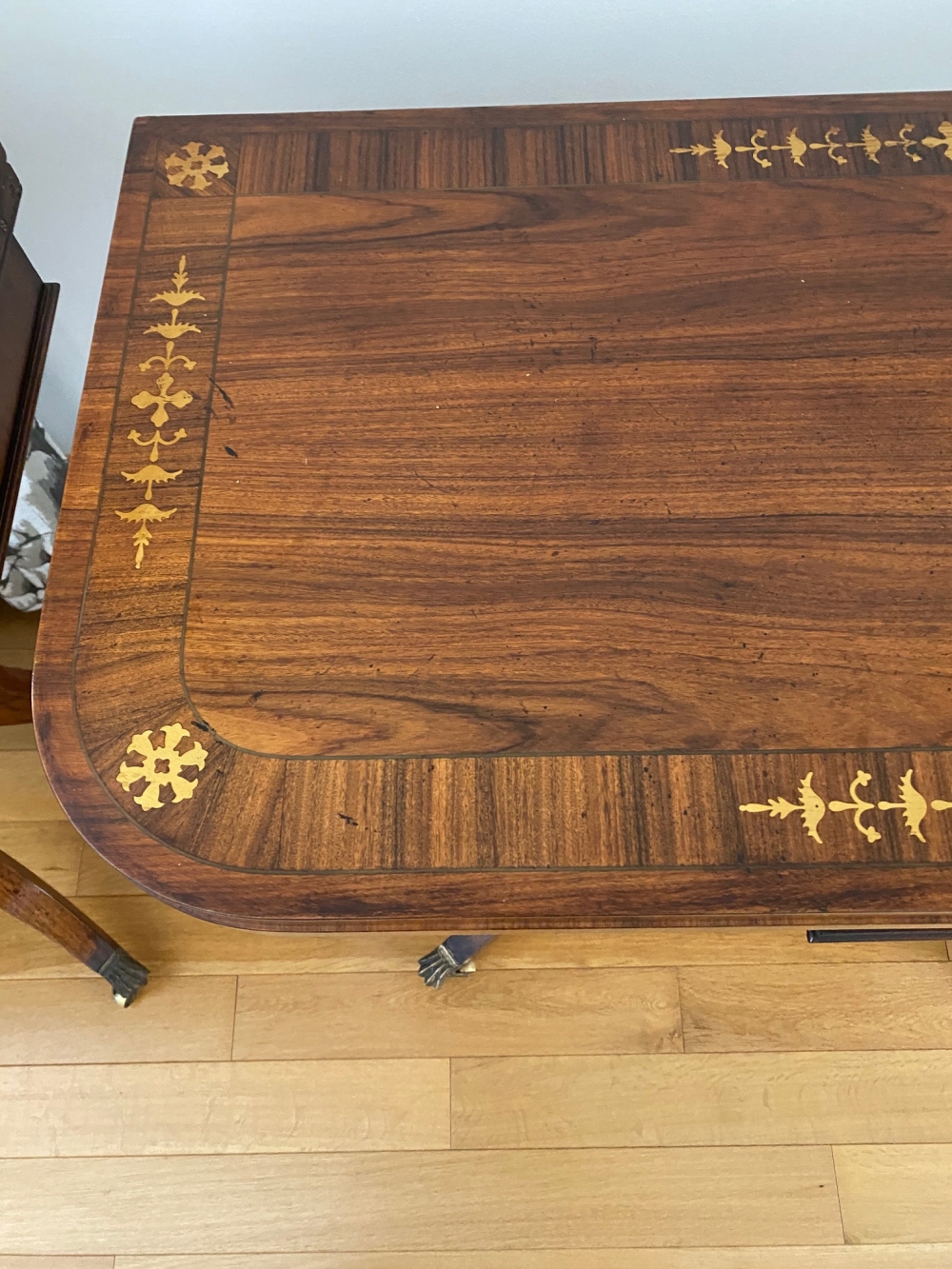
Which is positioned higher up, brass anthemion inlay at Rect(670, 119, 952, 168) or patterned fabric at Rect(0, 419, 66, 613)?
brass anthemion inlay at Rect(670, 119, 952, 168)

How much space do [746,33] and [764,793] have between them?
0.83 metres

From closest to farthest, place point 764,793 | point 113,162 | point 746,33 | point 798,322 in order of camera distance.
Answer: point 764,793 < point 798,322 < point 746,33 < point 113,162

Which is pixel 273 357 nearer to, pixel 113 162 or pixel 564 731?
pixel 564 731

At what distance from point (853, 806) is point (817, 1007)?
710 millimetres

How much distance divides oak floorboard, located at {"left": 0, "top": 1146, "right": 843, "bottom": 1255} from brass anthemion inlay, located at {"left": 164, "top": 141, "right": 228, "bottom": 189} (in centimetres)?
112

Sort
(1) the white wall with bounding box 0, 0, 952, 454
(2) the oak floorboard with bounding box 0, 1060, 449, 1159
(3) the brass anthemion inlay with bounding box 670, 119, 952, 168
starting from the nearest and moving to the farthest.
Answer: (3) the brass anthemion inlay with bounding box 670, 119, 952, 168 → (1) the white wall with bounding box 0, 0, 952, 454 → (2) the oak floorboard with bounding box 0, 1060, 449, 1159

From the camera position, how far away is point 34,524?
1.34m

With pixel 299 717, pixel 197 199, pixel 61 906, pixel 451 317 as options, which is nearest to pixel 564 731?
pixel 299 717

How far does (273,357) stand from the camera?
0.76 m

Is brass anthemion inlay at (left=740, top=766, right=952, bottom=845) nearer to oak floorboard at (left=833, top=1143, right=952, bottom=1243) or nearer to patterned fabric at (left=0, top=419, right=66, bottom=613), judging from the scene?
oak floorboard at (left=833, top=1143, right=952, bottom=1243)

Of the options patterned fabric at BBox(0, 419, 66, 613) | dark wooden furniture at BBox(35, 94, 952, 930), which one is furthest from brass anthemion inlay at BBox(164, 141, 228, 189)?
patterned fabric at BBox(0, 419, 66, 613)

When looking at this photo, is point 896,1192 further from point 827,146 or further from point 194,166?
point 194,166

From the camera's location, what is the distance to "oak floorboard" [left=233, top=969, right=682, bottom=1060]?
1.19 m

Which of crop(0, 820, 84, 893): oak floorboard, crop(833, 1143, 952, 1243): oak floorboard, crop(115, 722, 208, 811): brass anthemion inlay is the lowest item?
crop(833, 1143, 952, 1243): oak floorboard
